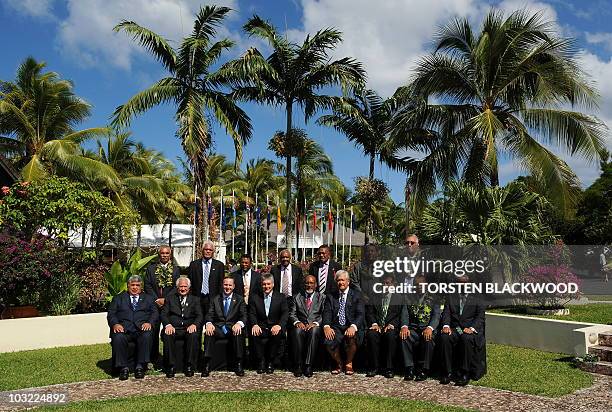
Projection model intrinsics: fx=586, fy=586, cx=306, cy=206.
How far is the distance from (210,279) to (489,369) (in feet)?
14.6

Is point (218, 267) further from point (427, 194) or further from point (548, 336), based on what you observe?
point (427, 194)

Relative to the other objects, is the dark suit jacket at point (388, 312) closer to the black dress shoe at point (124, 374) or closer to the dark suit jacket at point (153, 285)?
the dark suit jacket at point (153, 285)

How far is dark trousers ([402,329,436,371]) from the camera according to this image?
25.9 feet

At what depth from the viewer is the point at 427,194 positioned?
1673 cm

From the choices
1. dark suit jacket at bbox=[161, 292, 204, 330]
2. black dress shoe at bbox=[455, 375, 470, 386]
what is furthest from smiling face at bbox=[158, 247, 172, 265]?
black dress shoe at bbox=[455, 375, 470, 386]

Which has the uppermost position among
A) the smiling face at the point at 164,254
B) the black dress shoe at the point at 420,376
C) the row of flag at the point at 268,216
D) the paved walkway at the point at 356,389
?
the row of flag at the point at 268,216

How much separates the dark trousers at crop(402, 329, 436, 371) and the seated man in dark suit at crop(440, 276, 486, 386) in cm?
19

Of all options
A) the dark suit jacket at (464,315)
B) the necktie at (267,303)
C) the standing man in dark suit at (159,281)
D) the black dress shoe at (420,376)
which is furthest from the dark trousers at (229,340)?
the dark suit jacket at (464,315)

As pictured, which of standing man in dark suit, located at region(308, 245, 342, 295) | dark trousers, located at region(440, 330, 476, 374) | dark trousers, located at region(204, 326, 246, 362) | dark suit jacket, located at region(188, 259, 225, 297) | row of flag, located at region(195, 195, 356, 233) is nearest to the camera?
dark trousers, located at region(440, 330, 476, 374)

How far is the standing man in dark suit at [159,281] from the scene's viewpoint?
8.56 meters

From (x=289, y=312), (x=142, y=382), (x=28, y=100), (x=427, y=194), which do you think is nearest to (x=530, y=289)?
(x=427, y=194)

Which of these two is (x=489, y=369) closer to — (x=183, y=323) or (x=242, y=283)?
(x=242, y=283)

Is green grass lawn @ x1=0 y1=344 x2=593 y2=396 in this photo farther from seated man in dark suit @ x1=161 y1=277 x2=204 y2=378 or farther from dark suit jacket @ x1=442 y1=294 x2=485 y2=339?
seated man in dark suit @ x1=161 y1=277 x2=204 y2=378

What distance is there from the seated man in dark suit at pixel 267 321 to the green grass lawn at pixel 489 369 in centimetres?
212
